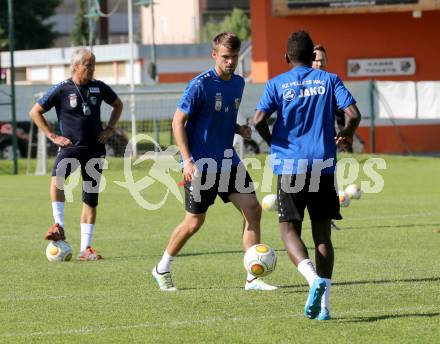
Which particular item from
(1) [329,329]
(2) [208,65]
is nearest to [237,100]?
(1) [329,329]

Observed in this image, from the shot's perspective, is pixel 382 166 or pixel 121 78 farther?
pixel 121 78

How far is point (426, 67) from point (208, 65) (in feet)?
109

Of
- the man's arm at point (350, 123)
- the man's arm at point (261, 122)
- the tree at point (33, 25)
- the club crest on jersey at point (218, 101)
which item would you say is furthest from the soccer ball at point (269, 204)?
the tree at point (33, 25)

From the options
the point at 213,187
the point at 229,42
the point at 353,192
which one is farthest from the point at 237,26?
the point at 229,42

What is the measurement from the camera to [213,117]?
969 centimetres

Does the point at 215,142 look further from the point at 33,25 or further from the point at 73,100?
the point at 33,25

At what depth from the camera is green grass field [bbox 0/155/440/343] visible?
786cm

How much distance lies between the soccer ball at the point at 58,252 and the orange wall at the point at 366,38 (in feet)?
72.9

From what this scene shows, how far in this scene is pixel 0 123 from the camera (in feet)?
99.6

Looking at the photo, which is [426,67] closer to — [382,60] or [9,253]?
[382,60]

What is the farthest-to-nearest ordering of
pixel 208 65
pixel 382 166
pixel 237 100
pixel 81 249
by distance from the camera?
1. pixel 208 65
2. pixel 382 166
3. pixel 81 249
4. pixel 237 100

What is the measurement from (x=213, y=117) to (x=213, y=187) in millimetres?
591

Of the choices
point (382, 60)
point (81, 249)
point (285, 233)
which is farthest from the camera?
point (382, 60)

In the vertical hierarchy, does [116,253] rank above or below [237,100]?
below
